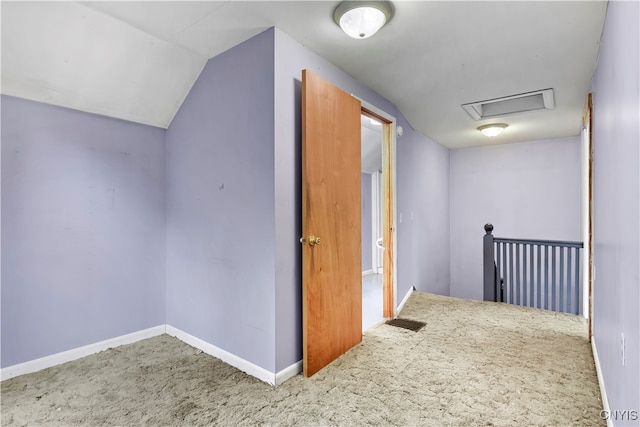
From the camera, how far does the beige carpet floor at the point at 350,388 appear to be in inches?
68.2

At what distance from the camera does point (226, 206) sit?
2.38 metres

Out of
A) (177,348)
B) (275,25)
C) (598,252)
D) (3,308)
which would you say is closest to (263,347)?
(177,348)

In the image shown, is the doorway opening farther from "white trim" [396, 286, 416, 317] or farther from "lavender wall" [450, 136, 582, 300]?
"lavender wall" [450, 136, 582, 300]

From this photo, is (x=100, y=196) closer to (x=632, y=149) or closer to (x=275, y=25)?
(x=275, y=25)

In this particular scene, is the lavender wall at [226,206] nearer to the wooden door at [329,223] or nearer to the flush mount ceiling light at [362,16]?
the wooden door at [329,223]

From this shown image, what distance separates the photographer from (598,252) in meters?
2.09

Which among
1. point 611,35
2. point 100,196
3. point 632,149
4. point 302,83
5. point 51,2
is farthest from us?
point 100,196

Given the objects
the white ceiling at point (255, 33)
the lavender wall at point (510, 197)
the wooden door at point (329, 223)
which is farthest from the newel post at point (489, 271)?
the wooden door at point (329, 223)

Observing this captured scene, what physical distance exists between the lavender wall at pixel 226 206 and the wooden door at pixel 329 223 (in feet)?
0.80

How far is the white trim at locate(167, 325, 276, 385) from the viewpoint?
2.10 m

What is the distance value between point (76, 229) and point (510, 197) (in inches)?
228

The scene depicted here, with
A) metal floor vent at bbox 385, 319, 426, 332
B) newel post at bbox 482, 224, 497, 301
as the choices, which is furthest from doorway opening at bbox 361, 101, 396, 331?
newel post at bbox 482, 224, 497, 301

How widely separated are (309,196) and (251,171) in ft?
1.41

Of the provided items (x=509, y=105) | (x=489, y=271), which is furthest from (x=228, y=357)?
(x=509, y=105)
